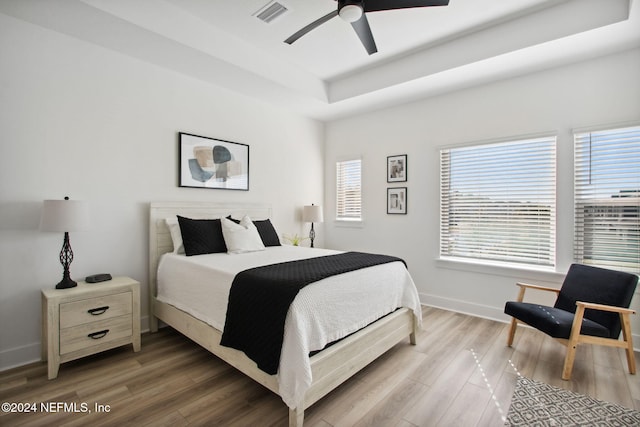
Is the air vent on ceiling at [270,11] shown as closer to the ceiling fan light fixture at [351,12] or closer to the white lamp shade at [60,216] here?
the ceiling fan light fixture at [351,12]

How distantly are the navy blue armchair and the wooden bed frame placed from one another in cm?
103

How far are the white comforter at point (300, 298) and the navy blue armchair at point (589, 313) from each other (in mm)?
968

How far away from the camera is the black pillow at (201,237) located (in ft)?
9.98

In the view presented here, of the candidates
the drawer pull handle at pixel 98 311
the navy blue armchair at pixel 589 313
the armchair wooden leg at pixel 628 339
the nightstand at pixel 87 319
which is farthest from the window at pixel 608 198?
the drawer pull handle at pixel 98 311

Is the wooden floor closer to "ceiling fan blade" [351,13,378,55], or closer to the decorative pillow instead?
the decorative pillow

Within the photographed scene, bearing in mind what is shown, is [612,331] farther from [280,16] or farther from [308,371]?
[280,16]

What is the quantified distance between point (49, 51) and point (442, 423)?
13.3 feet

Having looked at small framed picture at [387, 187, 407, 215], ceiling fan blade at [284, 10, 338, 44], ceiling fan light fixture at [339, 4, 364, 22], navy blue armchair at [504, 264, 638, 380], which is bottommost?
navy blue armchair at [504, 264, 638, 380]

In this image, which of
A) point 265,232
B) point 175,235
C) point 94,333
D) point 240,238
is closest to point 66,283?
point 94,333

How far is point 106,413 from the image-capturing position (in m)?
1.89

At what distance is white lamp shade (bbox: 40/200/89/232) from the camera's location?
2.35 meters

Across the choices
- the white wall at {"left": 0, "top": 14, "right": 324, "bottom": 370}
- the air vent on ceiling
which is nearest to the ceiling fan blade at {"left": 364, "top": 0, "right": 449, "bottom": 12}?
the air vent on ceiling

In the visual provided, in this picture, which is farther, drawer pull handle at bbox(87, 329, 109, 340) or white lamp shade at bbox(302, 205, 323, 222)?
white lamp shade at bbox(302, 205, 323, 222)

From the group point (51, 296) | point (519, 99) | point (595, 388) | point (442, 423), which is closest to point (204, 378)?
point (51, 296)
